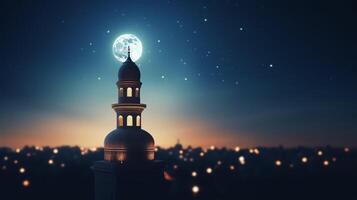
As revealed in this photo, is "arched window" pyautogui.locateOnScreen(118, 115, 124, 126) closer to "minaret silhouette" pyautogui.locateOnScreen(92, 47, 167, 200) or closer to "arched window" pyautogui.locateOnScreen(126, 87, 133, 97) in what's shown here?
"minaret silhouette" pyautogui.locateOnScreen(92, 47, 167, 200)

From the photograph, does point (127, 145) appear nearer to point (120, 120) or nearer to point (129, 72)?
point (120, 120)

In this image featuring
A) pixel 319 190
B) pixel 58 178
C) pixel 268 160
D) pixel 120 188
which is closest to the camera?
pixel 120 188

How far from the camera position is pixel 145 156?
38.7 meters

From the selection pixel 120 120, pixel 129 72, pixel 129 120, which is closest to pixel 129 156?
pixel 129 120

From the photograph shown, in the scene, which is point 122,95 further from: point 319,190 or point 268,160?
point 268,160

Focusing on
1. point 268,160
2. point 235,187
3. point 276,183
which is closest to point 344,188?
point 276,183

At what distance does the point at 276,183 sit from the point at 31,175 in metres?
49.6

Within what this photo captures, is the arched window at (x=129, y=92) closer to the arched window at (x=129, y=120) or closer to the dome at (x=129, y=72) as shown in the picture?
the dome at (x=129, y=72)

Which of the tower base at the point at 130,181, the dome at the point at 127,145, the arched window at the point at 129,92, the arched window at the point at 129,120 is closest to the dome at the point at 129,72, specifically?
the arched window at the point at 129,92

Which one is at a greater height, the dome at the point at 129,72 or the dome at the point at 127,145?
the dome at the point at 129,72

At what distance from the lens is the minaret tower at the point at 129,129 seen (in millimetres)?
37938

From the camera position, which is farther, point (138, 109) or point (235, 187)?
point (235, 187)

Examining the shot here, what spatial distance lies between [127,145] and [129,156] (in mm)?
905

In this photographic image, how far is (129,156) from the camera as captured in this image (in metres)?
37.9
